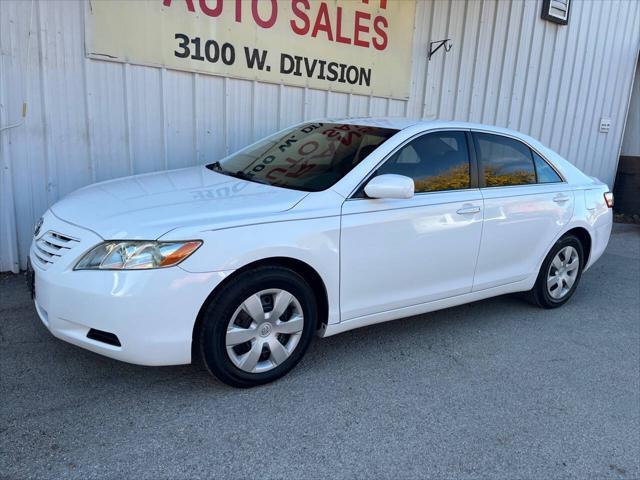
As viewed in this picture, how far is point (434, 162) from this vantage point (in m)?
3.87

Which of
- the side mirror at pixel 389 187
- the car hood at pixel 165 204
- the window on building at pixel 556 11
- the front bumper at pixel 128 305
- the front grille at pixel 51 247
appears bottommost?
the front bumper at pixel 128 305

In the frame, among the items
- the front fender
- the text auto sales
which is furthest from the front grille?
the text auto sales

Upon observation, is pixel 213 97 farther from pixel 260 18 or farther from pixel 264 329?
pixel 264 329

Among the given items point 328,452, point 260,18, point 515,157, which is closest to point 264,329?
point 328,452

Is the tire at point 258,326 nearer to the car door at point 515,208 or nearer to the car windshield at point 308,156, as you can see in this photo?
the car windshield at point 308,156

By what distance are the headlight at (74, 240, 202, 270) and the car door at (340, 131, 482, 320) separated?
38.9 inches

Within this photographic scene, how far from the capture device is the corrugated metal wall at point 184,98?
184 inches

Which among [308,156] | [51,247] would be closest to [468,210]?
[308,156]

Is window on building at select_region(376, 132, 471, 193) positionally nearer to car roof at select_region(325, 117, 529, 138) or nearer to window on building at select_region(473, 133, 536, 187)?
car roof at select_region(325, 117, 529, 138)

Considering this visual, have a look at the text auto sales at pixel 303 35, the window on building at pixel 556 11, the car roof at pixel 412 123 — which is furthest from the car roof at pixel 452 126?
the window on building at pixel 556 11

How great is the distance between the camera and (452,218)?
377 centimetres

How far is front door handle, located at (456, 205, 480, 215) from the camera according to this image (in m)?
3.82

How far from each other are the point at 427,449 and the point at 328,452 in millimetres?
506

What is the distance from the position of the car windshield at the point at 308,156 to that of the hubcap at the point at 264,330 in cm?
76
